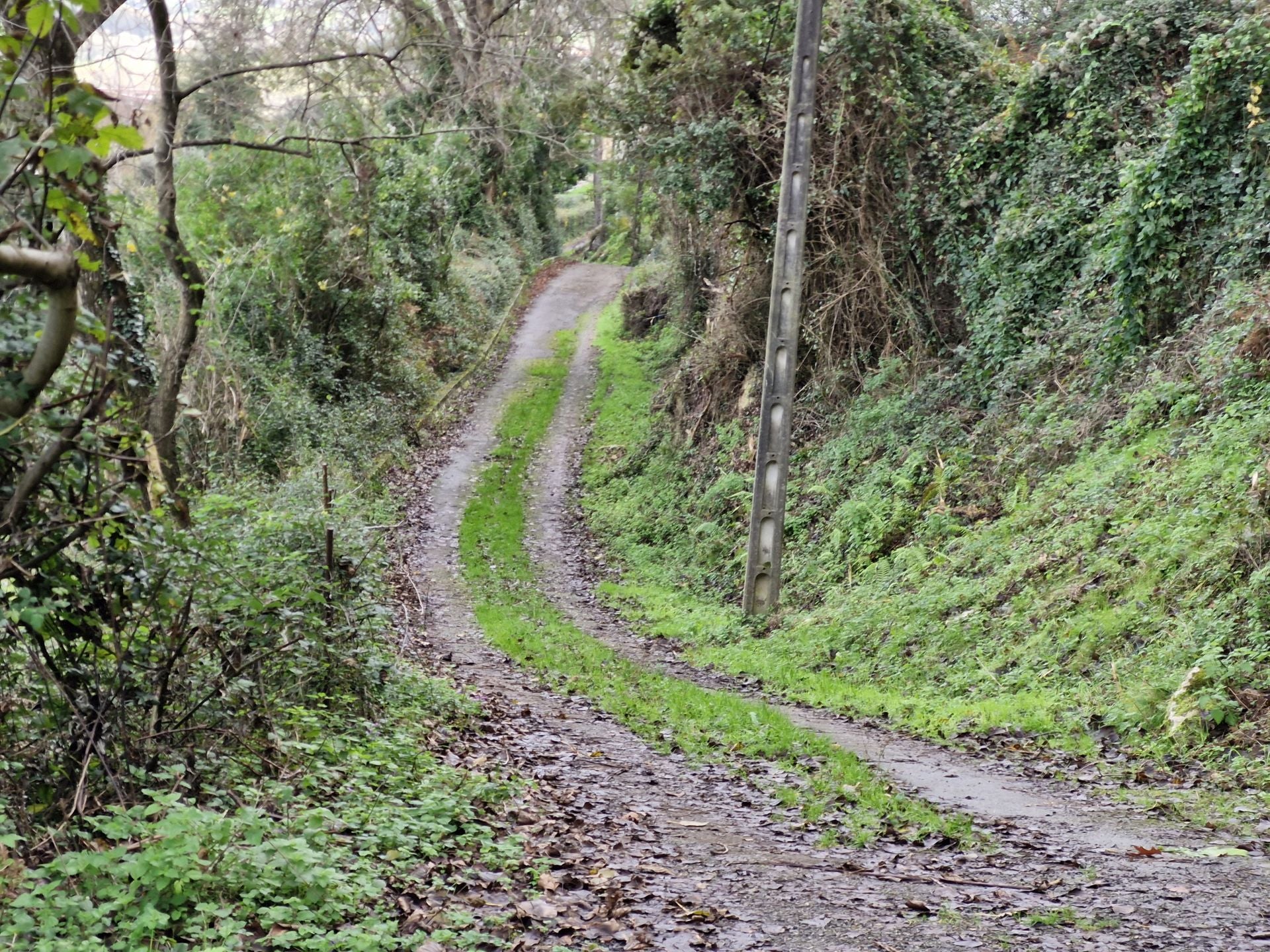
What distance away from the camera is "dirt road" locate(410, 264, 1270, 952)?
474cm

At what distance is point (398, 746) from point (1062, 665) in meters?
6.24

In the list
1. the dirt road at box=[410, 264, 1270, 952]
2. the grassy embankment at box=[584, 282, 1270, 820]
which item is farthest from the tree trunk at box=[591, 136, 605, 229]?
the dirt road at box=[410, 264, 1270, 952]

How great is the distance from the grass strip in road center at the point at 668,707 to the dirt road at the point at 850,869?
27 cm

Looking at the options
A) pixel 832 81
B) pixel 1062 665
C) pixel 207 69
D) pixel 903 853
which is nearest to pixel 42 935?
pixel 903 853

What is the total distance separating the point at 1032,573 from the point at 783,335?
15.2 ft

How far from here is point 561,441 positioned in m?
27.4

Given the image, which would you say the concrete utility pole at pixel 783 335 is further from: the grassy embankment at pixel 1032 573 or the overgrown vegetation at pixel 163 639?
the overgrown vegetation at pixel 163 639

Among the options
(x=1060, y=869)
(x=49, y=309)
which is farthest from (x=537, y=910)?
(x=49, y=309)

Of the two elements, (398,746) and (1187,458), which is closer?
(398,746)

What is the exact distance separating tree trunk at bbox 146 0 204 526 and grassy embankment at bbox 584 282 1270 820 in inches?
271

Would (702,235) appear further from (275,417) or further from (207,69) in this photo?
(207,69)

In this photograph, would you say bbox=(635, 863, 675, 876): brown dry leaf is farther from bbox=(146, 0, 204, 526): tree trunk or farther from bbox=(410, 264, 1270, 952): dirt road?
bbox=(146, 0, 204, 526): tree trunk

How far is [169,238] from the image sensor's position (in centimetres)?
1009

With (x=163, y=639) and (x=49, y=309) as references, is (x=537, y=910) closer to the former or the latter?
(x=163, y=639)
